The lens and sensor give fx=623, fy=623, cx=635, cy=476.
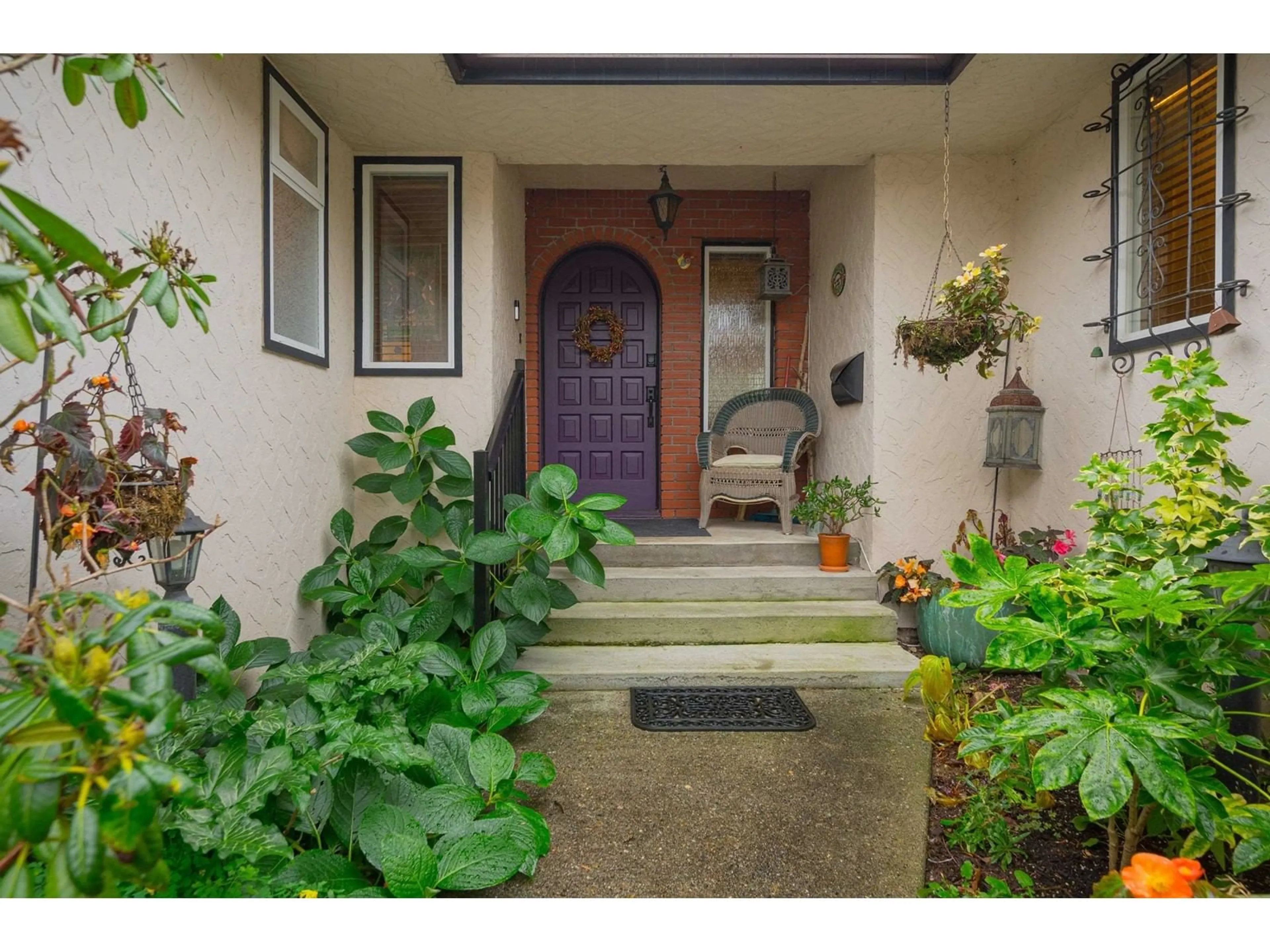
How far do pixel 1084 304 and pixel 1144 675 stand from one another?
225 cm

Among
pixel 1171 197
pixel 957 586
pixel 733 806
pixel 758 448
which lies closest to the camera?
pixel 733 806

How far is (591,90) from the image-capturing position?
286cm

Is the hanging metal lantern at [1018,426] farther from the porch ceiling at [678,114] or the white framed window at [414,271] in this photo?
the white framed window at [414,271]

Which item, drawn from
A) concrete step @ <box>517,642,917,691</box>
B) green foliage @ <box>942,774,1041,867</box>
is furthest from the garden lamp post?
green foliage @ <box>942,774,1041,867</box>

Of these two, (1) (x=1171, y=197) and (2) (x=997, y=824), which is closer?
(2) (x=997, y=824)

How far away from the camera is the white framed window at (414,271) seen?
349cm

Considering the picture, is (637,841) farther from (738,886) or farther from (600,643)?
(600,643)

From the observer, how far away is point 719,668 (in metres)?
2.82

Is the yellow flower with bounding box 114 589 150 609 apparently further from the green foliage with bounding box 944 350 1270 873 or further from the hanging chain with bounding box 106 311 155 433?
the green foliage with bounding box 944 350 1270 873

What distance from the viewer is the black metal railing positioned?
109 inches

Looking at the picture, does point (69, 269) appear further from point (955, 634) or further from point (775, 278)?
point (775, 278)

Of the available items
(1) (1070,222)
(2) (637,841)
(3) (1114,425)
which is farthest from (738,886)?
(1) (1070,222)

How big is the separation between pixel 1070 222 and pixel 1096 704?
2.78 metres

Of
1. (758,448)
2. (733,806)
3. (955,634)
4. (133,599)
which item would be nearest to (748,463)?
(758,448)
